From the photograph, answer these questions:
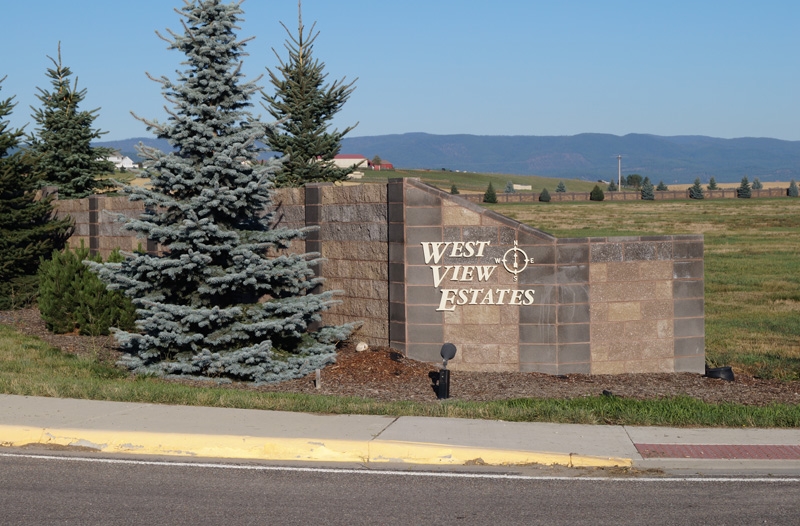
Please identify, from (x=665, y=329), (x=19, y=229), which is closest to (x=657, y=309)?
(x=665, y=329)

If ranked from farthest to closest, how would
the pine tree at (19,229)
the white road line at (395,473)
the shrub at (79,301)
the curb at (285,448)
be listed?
the pine tree at (19,229) < the shrub at (79,301) < the curb at (285,448) < the white road line at (395,473)

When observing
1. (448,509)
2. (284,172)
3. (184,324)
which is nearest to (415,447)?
(448,509)

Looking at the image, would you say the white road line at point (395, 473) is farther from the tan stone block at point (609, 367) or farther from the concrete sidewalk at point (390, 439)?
the tan stone block at point (609, 367)

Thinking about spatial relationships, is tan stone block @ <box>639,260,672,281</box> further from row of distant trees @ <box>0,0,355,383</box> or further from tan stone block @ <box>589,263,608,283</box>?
row of distant trees @ <box>0,0,355,383</box>

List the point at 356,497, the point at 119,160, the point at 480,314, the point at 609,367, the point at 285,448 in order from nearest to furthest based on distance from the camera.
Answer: the point at 356,497
the point at 285,448
the point at 480,314
the point at 609,367
the point at 119,160

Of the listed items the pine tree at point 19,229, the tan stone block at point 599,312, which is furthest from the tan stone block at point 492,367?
the pine tree at point 19,229

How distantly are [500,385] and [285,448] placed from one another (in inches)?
190

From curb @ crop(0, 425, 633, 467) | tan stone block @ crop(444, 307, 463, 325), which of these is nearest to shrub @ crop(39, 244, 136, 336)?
tan stone block @ crop(444, 307, 463, 325)

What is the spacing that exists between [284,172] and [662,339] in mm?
15120

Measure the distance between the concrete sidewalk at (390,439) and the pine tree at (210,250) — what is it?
10.5 ft

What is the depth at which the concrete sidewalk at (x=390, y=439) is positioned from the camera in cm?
873

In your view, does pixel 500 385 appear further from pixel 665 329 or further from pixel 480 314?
pixel 665 329

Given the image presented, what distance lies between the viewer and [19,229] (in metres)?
22.3

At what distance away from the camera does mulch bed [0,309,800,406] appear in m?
12.5
